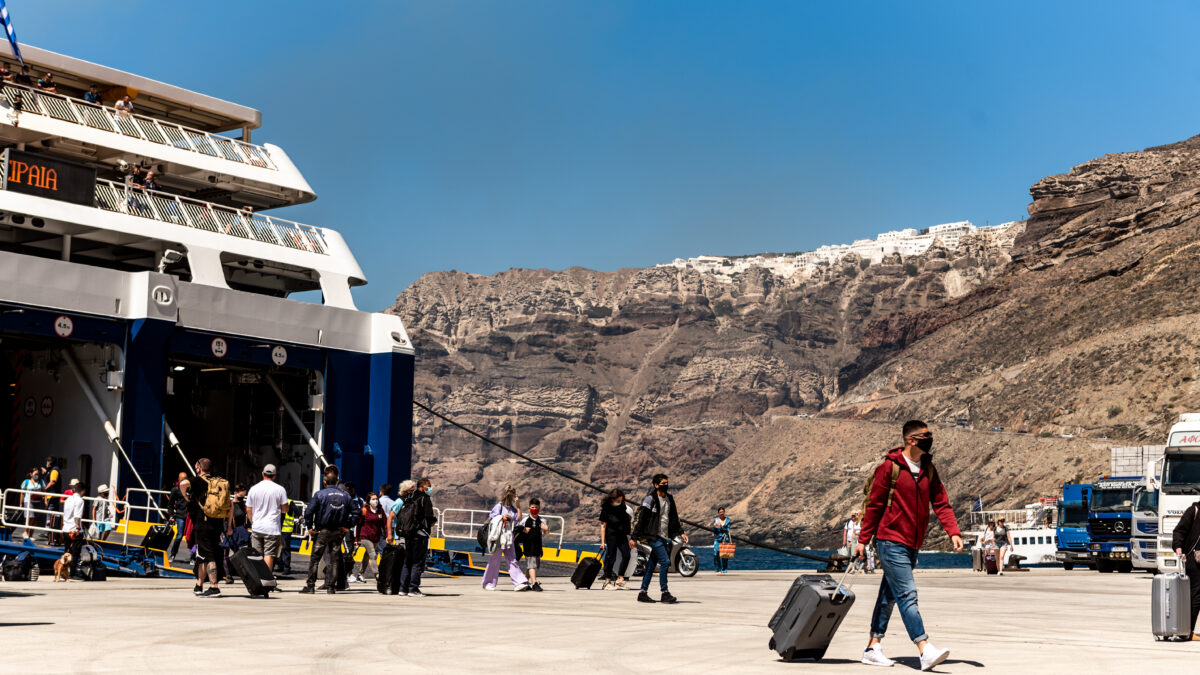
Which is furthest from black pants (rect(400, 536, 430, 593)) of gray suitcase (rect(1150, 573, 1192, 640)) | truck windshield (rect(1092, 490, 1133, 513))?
truck windshield (rect(1092, 490, 1133, 513))

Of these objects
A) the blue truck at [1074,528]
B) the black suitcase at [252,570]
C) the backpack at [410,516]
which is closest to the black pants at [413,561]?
the backpack at [410,516]

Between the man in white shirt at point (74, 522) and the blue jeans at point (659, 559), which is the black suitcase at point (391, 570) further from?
the man in white shirt at point (74, 522)

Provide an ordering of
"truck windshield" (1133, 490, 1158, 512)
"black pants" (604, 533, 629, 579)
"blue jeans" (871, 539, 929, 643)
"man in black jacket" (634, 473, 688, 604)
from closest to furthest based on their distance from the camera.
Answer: "blue jeans" (871, 539, 929, 643)
"man in black jacket" (634, 473, 688, 604)
"black pants" (604, 533, 629, 579)
"truck windshield" (1133, 490, 1158, 512)

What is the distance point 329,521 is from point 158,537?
4.59m

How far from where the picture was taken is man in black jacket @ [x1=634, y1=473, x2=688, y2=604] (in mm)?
16359

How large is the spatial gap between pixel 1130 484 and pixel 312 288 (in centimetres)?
2283

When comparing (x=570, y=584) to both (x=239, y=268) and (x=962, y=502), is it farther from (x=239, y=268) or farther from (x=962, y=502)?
(x=962, y=502)

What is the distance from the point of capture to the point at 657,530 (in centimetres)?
1639

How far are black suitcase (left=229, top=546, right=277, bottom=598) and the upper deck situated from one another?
10.5 metres

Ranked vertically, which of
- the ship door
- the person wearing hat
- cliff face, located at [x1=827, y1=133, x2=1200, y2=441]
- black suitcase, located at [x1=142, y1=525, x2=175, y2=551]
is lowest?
black suitcase, located at [x1=142, y1=525, x2=175, y2=551]

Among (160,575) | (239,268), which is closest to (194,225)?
(239,268)

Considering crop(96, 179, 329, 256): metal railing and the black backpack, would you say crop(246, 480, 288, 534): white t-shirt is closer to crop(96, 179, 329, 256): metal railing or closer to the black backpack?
the black backpack

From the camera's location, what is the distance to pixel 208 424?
25.9 m

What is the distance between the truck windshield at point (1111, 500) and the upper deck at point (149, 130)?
2256cm
